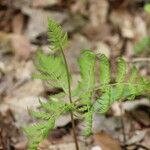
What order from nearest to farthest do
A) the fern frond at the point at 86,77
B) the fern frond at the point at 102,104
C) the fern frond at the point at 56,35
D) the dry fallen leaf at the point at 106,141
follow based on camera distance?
the fern frond at the point at 56,35
the fern frond at the point at 102,104
the fern frond at the point at 86,77
the dry fallen leaf at the point at 106,141

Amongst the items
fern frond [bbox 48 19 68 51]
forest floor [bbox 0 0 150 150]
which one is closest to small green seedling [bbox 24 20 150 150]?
fern frond [bbox 48 19 68 51]

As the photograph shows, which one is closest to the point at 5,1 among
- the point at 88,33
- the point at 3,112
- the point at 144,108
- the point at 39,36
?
the point at 39,36

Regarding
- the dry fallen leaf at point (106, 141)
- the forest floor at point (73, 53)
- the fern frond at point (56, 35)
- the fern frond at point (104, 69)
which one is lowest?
the dry fallen leaf at point (106, 141)

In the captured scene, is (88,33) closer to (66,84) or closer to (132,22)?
(132,22)

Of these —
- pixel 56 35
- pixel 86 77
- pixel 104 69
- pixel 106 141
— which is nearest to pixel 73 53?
pixel 106 141

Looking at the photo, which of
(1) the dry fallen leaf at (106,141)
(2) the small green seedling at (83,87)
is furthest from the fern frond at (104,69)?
(1) the dry fallen leaf at (106,141)

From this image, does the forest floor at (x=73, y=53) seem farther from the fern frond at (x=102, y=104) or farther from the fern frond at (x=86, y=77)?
the fern frond at (x=102, y=104)

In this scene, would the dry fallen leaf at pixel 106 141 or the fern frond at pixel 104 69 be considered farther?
the dry fallen leaf at pixel 106 141

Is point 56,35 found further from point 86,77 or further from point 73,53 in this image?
point 73,53
